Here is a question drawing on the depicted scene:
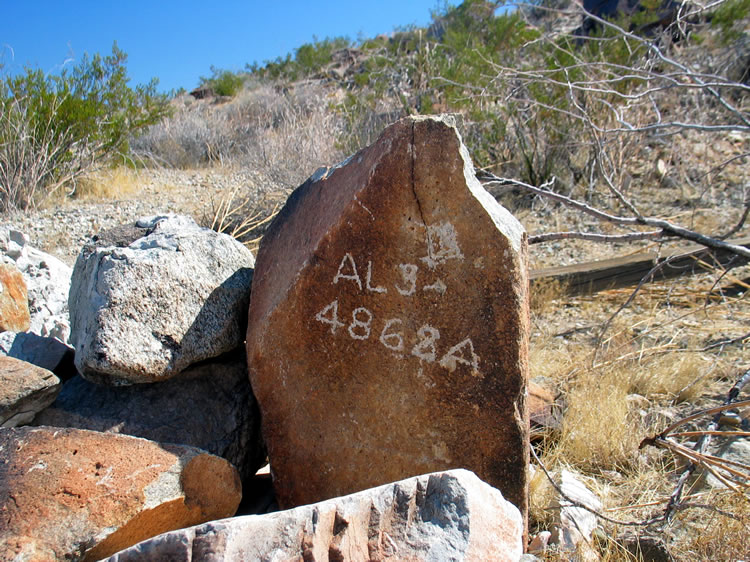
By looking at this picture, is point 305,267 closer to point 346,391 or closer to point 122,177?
point 346,391

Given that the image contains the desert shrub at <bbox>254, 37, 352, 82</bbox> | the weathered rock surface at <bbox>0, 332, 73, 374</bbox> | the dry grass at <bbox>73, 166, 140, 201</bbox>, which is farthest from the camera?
the desert shrub at <bbox>254, 37, 352, 82</bbox>

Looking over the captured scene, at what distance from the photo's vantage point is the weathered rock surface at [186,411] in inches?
88.0

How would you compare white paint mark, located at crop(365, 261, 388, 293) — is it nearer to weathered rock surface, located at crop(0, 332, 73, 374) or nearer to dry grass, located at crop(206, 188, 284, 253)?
weathered rock surface, located at crop(0, 332, 73, 374)

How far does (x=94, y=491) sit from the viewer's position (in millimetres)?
1722

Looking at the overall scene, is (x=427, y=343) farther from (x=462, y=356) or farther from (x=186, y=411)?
(x=186, y=411)

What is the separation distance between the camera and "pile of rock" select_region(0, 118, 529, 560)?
1.79m

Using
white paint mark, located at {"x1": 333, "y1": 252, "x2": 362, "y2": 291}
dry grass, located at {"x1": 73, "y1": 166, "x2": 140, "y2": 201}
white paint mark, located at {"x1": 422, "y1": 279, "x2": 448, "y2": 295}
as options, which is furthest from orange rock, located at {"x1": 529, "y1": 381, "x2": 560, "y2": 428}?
dry grass, located at {"x1": 73, "y1": 166, "x2": 140, "y2": 201}

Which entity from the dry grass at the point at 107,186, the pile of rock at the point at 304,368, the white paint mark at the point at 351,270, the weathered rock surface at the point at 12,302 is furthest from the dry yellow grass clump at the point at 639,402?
the dry grass at the point at 107,186

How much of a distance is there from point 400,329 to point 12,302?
2.00 m

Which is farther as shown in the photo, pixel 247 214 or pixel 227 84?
pixel 227 84

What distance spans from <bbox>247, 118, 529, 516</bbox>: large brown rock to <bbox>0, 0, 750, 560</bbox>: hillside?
528mm

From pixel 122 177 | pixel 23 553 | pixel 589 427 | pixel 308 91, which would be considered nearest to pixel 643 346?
pixel 589 427

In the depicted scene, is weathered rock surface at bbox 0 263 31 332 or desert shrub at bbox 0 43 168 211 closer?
weathered rock surface at bbox 0 263 31 332

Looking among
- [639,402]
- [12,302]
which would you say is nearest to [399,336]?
[639,402]
